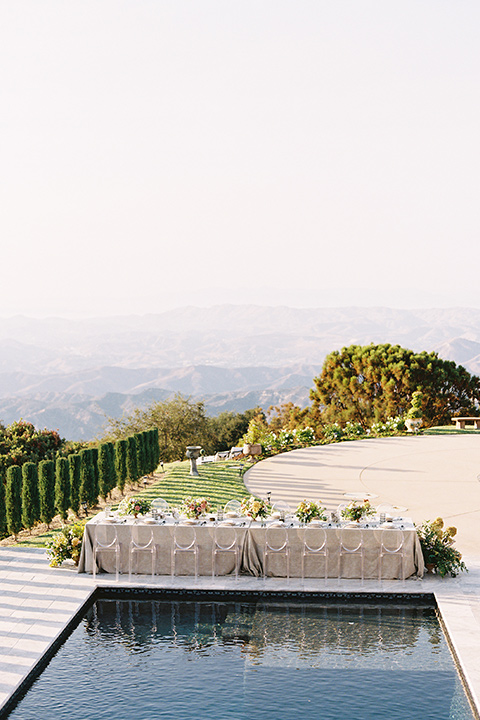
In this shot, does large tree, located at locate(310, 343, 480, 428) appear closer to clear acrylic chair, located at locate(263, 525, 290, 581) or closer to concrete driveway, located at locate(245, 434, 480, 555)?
concrete driveway, located at locate(245, 434, 480, 555)

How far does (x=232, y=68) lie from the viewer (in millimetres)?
33500

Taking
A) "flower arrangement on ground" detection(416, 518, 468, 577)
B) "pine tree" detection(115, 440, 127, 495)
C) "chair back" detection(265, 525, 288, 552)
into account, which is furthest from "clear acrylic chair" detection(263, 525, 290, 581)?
"pine tree" detection(115, 440, 127, 495)

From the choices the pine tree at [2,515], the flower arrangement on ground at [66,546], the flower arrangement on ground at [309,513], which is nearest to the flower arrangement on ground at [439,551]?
the flower arrangement on ground at [309,513]

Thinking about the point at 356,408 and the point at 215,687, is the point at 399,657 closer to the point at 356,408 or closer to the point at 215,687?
the point at 215,687

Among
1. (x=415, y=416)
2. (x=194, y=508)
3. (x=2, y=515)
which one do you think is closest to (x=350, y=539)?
(x=194, y=508)

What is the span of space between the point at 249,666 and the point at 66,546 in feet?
15.8

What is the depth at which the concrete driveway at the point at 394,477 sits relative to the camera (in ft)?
53.1

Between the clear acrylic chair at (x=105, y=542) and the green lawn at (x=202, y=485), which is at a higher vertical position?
the clear acrylic chair at (x=105, y=542)

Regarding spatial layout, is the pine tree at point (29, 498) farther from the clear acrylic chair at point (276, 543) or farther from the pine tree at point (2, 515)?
the clear acrylic chair at point (276, 543)

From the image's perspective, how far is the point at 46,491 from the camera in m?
16.0

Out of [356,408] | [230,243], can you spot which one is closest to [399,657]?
[356,408]

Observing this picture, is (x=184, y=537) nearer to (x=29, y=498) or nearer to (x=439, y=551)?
(x=439, y=551)

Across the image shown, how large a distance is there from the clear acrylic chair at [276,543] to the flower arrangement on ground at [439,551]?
2246 millimetres

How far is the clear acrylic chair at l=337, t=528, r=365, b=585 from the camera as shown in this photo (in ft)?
37.1
